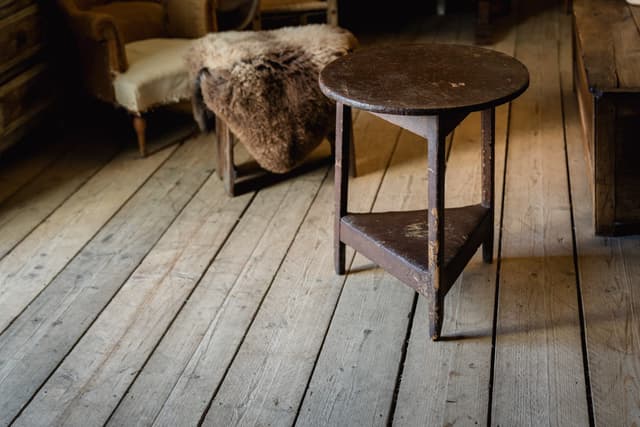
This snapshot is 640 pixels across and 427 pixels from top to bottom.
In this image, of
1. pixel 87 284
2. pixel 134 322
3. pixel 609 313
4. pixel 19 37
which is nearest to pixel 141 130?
pixel 19 37

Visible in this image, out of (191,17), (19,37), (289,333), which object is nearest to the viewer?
(289,333)

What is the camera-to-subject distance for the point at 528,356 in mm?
1980

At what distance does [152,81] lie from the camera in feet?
10.1

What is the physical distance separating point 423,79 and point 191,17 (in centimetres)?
174

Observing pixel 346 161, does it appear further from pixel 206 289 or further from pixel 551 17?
pixel 551 17

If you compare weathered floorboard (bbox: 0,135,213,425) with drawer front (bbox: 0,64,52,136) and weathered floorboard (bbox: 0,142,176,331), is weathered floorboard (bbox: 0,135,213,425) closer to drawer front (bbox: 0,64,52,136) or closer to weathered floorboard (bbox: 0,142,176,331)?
weathered floorboard (bbox: 0,142,176,331)

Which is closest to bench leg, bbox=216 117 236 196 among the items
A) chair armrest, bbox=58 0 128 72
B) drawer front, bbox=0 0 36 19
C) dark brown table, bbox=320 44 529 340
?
chair armrest, bbox=58 0 128 72

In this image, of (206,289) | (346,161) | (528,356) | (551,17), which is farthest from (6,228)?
(551,17)

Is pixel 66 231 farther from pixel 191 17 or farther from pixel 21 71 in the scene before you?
pixel 191 17

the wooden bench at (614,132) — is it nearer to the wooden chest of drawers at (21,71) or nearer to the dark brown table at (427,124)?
the dark brown table at (427,124)

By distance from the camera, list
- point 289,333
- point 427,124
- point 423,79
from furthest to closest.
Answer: point 289,333
point 423,79
point 427,124

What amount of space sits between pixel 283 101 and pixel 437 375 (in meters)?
1.14

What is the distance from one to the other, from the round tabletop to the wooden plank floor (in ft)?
2.03

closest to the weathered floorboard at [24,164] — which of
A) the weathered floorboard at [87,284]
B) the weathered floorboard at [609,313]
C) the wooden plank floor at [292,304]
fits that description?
the wooden plank floor at [292,304]
